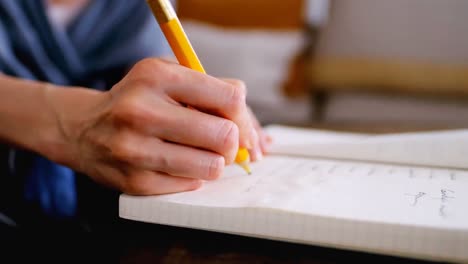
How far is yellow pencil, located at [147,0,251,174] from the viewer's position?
41cm

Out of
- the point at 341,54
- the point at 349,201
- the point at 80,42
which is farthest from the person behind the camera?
the point at 341,54

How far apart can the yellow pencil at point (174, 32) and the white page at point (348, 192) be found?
0.10m

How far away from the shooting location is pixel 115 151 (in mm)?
406

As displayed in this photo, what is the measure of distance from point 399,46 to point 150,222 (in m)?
1.67

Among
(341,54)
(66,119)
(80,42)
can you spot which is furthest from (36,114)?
(341,54)

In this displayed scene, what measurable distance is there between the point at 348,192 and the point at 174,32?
0.18m

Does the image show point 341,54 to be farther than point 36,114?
Yes

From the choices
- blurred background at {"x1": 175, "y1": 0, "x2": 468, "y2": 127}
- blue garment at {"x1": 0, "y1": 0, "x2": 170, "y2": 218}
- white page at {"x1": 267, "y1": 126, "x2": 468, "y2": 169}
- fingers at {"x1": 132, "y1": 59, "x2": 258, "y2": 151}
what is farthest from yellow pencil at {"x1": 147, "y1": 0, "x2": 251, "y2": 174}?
blurred background at {"x1": 175, "y1": 0, "x2": 468, "y2": 127}

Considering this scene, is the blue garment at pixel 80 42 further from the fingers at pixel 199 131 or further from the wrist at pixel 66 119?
the fingers at pixel 199 131

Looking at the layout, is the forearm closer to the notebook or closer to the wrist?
the wrist

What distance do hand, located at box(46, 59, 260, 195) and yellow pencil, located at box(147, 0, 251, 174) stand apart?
0.9 inches

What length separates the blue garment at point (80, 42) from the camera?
91cm

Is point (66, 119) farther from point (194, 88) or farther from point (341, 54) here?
point (341, 54)

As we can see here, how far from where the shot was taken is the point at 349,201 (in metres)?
0.37
